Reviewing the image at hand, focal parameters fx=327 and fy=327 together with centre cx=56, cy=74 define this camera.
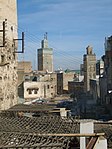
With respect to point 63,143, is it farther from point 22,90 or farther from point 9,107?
point 22,90

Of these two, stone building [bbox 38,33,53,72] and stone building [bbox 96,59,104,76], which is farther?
stone building [bbox 38,33,53,72]

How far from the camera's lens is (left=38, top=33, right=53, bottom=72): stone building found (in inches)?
3100

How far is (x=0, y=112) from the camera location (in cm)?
1616

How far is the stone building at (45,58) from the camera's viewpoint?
78750 mm

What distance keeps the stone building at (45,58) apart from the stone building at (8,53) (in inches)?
2337

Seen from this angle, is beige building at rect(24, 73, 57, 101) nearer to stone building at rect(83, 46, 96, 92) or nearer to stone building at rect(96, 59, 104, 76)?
stone building at rect(83, 46, 96, 92)

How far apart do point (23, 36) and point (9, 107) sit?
402 centimetres

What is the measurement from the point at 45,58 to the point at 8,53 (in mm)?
61373

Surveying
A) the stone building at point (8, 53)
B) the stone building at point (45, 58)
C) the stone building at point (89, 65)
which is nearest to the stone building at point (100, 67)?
the stone building at point (89, 65)

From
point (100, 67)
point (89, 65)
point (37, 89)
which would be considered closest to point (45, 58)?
point (100, 67)

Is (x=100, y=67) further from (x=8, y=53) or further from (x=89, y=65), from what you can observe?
(x=8, y=53)

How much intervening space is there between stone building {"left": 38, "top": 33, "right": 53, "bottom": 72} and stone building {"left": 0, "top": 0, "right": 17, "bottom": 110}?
5935cm

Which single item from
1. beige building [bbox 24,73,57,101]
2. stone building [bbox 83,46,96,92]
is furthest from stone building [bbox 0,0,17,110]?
stone building [bbox 83,46,96,92]

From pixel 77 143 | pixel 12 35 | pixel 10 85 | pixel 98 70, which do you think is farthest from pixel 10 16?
pixel 98 70
